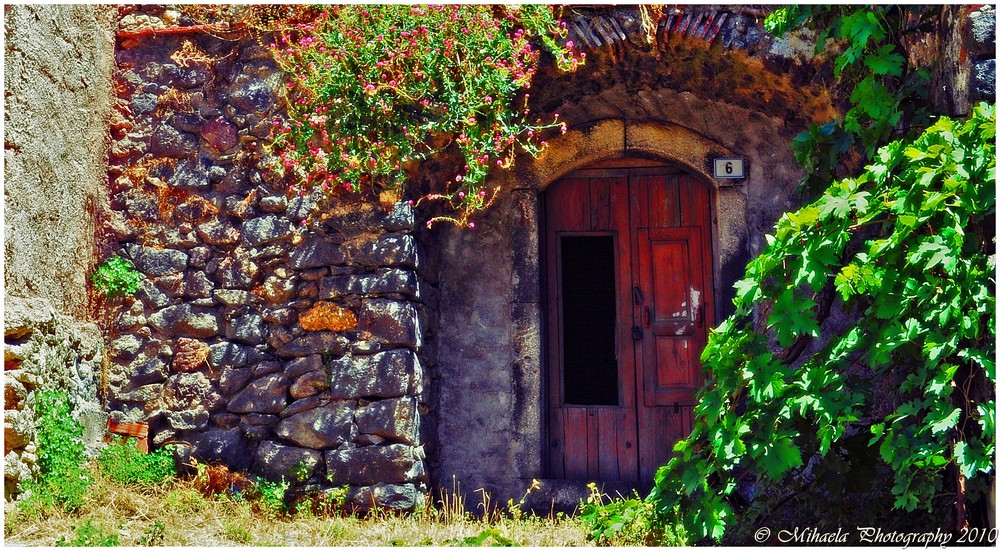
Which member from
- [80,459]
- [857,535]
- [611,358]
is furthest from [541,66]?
[80,459]

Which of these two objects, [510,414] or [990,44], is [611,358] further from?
[990,44]

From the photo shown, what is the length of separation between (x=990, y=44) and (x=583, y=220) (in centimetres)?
235

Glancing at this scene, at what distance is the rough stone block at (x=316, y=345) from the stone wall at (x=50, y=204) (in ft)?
3.49

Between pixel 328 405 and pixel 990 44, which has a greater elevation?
pixel 990 44

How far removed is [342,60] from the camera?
4.45 meters

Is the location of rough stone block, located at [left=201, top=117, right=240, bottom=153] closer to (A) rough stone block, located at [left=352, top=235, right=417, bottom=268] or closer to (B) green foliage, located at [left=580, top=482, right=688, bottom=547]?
(A) rough stone block, located at [left=352, top=235, right=417, bottom=268]

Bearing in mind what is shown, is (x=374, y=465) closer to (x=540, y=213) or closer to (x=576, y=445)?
(x=576, y=445)

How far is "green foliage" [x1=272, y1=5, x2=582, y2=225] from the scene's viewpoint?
4430mm

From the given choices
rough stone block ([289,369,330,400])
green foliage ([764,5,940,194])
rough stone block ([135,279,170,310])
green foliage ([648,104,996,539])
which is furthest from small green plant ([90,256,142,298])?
green foliage ([764,5,940,194])

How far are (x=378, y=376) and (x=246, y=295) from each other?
864 millimetres

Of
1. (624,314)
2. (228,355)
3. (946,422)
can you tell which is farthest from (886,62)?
(228,355)

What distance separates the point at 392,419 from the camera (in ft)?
14.6

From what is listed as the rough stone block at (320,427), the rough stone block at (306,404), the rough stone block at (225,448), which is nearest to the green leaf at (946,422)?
the rough stone block at (320,427)

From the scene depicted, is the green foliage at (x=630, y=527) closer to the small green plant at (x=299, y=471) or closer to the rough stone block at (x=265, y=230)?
the small green plant at (x=299, y=471)
